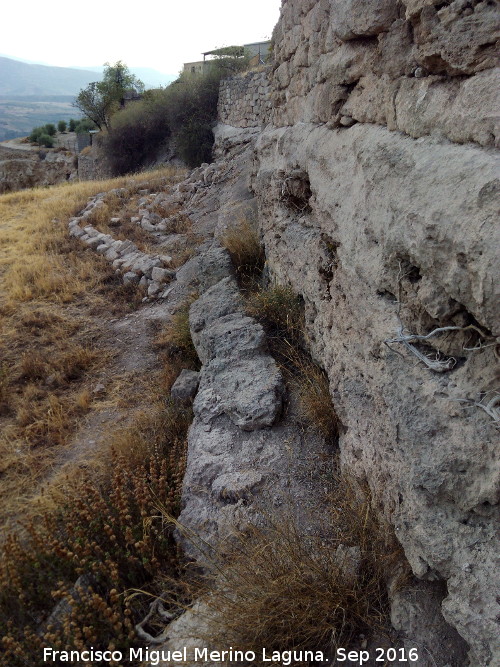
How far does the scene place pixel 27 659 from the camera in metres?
1.99

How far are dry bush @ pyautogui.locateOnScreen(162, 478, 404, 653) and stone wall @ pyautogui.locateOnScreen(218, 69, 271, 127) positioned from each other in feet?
39.2

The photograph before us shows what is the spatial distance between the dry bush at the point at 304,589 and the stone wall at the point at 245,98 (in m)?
12.0

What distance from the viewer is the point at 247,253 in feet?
16.5

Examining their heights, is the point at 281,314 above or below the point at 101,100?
below

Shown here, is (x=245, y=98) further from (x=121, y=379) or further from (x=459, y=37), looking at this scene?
(x=459, y=37)

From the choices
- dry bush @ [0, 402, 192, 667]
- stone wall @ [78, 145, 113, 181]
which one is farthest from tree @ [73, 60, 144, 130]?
dry bush @ [0, 402, 192, 667]

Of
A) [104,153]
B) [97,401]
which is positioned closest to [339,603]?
[97,401]

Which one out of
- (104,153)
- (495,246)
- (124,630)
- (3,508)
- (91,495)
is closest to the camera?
(495,246)

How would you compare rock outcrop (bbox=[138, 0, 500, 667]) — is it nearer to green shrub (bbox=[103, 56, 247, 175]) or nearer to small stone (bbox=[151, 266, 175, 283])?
small stone (bbox=[151, 266, 175, 283])

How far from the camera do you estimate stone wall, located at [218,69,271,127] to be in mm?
12518

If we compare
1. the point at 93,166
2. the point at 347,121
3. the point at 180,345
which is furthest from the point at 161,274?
the point at 93,166

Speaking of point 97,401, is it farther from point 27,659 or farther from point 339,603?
point 339,603

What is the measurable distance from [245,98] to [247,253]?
977 cm

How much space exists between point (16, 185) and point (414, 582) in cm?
2428
